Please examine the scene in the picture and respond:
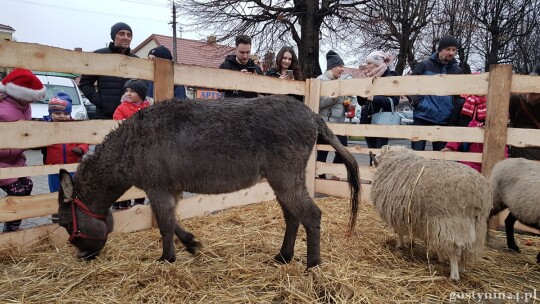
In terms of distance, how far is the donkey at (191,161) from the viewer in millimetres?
3244

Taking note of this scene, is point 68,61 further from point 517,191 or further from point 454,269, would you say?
point 517,191

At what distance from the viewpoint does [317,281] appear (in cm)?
300

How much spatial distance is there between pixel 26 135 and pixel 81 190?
0.75m

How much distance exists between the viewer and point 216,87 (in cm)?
486

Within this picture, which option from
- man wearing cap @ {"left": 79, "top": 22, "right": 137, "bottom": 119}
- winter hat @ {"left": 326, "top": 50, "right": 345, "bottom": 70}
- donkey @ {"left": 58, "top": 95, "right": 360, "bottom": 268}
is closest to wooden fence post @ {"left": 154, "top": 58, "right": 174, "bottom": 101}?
man wearing cap @ {"left": 79, "top": 22, "right": 137, "bottom": 119}

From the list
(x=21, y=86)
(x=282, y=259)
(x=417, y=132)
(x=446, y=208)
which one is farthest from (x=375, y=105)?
(x=21, y=86)

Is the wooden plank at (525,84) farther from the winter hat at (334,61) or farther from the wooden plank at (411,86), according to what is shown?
the winter hat at (334,61)

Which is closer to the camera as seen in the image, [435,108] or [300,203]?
[300,203]

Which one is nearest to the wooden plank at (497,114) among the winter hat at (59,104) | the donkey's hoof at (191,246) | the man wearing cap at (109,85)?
the donkey's hoof at (191,246)

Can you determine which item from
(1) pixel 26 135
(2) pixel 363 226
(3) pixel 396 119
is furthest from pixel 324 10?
(1) pixel 26 135

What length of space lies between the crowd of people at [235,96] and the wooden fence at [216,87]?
22 centimetres

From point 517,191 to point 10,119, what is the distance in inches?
194

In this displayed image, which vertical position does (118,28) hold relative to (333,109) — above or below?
above

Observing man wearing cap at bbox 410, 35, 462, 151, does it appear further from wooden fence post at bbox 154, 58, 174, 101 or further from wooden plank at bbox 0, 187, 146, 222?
wooden plank at bbox 0, 187, 146, 222
